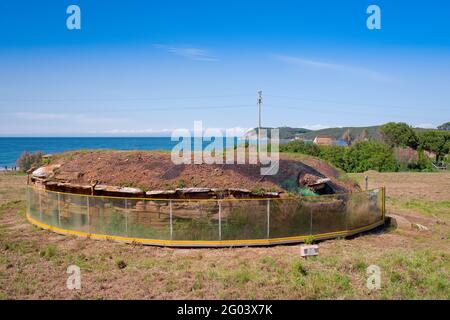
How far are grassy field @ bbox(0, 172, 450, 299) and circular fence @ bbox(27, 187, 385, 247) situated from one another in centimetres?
52

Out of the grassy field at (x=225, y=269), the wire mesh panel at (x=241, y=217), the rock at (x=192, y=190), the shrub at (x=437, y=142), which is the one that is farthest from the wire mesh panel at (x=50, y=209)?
the shrub at (x=437, y=142)

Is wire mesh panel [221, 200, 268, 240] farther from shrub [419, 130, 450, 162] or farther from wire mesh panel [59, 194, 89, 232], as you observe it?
shrub [419, 130, 450, 162]

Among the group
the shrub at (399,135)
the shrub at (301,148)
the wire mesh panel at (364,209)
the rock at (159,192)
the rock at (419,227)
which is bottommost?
the rock at (419,227)

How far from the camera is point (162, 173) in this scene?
58.5 ft

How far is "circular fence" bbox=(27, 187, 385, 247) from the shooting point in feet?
50.3

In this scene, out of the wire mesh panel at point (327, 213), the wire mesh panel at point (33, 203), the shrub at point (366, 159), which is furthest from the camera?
the shrub at point (366, 159)

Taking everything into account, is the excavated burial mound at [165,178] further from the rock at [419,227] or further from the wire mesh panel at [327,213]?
the rock at [419,227]

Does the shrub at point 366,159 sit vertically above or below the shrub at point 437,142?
below

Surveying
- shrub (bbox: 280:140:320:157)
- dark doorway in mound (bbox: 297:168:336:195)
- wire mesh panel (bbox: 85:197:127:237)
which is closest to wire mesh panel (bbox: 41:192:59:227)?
wire mesh panel (bbox: 85:197:127:237)

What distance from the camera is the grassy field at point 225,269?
10688 millimetres

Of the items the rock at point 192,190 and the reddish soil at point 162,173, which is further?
the reddish soil at point 162,173

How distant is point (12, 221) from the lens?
20.5 metres
